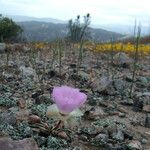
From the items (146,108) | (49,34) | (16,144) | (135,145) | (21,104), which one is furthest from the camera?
(49,34)

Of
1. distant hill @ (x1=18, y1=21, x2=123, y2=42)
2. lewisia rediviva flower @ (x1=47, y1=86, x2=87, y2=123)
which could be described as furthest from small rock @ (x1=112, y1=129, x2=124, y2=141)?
distant hill @ (x1=18, y1=21, x2=123, y2=42)

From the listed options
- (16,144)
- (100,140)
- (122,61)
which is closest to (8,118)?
(100,140)

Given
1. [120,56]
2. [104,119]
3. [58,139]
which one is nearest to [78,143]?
[58,139]

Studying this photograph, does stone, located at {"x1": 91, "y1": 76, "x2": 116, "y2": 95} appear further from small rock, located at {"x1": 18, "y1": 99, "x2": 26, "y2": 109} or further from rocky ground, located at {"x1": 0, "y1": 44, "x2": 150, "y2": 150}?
small rock, located at {"x1": 18, "y1": 99, "x2": 26, "y2": 109}

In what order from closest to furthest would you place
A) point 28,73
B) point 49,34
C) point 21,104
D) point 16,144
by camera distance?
point 16,144, point 21,104, point 28,73, point 49,34

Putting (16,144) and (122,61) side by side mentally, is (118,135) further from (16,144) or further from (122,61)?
(122,61)

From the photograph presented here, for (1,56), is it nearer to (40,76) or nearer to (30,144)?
(40,76)

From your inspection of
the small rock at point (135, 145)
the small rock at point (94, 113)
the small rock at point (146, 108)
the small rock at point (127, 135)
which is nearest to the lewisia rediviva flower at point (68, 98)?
the small rock at point (135, 145)

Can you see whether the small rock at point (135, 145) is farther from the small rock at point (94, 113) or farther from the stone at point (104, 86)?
the stone at point (104, 86)

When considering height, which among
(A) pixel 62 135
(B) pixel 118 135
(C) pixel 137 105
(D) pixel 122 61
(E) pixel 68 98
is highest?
(E) pixel 68 98
